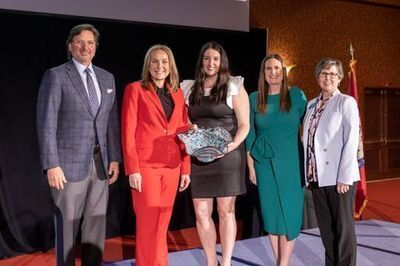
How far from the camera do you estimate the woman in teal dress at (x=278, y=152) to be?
2.78 meters

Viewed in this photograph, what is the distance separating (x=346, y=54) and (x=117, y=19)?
4.94m

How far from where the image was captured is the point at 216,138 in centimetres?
250

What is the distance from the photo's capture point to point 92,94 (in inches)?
93.1

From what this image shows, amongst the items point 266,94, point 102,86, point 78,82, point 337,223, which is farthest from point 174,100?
point 337,223

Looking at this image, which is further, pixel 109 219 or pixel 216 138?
pixel 109 219

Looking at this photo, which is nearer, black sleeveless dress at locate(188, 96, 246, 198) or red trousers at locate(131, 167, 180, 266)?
red trousers at locate(131, 167, 180, 266)

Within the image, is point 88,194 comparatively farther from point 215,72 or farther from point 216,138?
point 215,72

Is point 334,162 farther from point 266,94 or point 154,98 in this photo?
point 154,98

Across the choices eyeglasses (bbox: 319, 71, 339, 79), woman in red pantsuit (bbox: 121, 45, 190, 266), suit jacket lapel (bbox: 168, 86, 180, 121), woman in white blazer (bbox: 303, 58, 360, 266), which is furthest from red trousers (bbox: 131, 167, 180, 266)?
eyeglasses (bbox: 319, 71, 339, 79)

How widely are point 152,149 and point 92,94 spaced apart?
43 cm

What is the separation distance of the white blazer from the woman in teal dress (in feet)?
0.64

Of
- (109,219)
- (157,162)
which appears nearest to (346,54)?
(109,219)

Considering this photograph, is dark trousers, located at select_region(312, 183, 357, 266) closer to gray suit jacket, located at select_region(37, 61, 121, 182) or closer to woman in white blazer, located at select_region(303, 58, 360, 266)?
woman in white blazer, located at select_region(303, 58, 360, 266)

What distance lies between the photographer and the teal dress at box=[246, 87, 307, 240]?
278cm
